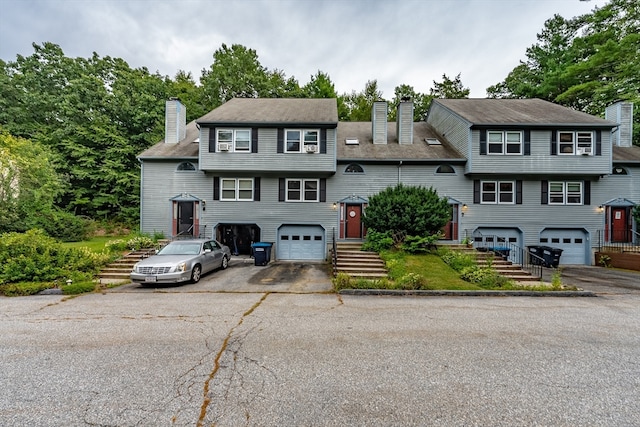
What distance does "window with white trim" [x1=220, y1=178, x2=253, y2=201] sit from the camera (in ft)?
51.8

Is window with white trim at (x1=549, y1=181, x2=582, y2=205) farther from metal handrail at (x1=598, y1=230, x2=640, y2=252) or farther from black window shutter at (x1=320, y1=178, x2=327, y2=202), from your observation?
black window shutter at (x1=320, y1=178, x2=327, y2=202)

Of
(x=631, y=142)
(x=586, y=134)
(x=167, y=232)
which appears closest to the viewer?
(x=586, y=134)

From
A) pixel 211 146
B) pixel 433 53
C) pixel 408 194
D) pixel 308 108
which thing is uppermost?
pixel 433 53

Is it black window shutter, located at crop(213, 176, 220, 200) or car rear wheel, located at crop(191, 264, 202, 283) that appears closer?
car rear wheel, located at crop(191, 264, 202, 283)

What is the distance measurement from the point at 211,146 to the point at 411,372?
1466 centimetres

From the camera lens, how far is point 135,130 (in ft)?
80.7

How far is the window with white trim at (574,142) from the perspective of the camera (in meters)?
14.6

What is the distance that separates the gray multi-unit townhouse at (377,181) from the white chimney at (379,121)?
1.23 metres

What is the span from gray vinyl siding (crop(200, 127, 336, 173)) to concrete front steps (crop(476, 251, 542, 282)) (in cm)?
846

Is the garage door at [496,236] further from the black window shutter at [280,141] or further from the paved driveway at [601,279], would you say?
the black window shutter at [280,141]

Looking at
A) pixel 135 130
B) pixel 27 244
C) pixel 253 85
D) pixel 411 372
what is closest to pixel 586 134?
pixel 411 372

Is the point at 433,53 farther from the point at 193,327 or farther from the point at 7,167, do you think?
the point at 7,167

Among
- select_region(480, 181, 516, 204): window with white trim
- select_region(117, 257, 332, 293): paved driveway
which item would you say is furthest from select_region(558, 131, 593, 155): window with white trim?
select_region(117, 257, 332, 293): paved driveway

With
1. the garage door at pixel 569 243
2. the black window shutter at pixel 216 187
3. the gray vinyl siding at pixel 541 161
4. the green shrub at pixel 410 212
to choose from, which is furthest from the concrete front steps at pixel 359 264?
the garage door at pixel 569 243
